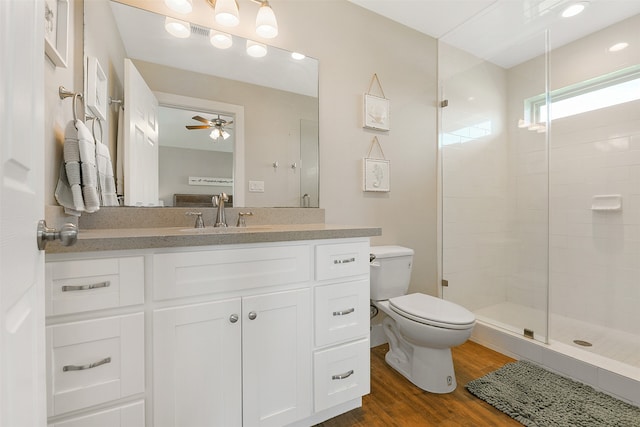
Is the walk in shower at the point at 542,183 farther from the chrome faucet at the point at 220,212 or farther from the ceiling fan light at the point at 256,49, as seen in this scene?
the chrome faucet at the point at 220,212

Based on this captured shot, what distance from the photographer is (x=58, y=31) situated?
1081 millimetres

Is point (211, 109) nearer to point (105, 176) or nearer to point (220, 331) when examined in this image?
point (105, 176)

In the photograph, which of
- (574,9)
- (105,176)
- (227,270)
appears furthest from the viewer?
(574,9)

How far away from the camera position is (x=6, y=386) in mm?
345

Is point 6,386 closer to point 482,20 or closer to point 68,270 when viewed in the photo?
point 68,270

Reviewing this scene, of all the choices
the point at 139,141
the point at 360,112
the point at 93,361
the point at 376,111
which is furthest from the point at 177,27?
the point at 93,361

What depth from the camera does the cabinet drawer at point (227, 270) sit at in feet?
3.26

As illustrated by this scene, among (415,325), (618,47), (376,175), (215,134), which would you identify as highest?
(618,47)

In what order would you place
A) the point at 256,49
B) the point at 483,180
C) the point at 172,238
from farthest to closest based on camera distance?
the point at 483,180
the point at 256,49
the point at 172,238

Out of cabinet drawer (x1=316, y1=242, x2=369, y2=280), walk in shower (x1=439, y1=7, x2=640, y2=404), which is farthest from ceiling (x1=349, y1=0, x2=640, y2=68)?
cabinet drawer (x1=316, y1=242, x2=369, y2=280)

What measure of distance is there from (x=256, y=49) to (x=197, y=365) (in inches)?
65.9

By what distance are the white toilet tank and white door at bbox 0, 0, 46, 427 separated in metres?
1.59

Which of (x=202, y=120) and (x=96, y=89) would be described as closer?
(x=96, y=89)

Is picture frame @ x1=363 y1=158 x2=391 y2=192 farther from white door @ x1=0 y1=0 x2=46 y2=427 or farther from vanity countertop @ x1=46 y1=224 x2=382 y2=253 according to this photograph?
white door @ x1=0 y1=0 x2=46 y2=427
